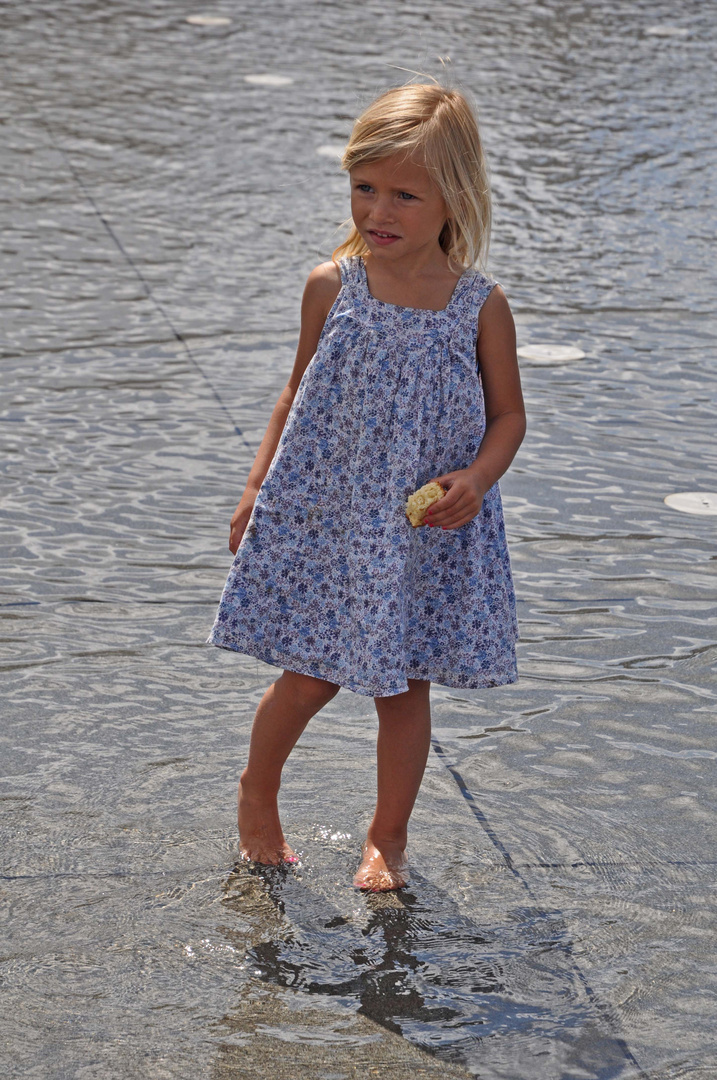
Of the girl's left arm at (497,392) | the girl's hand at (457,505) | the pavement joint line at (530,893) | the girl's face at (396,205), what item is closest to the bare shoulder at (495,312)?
the girl's left arm at (497,392)

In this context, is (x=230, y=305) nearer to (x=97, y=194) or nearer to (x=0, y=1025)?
(x=97, y=194)

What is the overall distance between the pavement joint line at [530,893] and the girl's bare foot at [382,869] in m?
0.18

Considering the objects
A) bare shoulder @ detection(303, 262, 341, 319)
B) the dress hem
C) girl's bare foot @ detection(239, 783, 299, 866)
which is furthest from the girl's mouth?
girl's bare foot @ detection(239, 783, 299, 866)

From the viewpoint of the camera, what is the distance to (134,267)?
505 centimetres

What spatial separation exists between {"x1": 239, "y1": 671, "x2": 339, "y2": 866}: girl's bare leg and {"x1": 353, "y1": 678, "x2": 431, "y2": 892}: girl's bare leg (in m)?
0.11

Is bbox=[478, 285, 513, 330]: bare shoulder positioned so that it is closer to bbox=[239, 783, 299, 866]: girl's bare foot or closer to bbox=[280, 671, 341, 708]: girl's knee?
bbox=[280, 671, 341, 708]: girl's knee

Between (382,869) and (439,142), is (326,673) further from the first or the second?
(439,142)

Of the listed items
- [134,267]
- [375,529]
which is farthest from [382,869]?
[134,267]

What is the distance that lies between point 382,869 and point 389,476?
2.03ft

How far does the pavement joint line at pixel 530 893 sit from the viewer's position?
193 centimetres

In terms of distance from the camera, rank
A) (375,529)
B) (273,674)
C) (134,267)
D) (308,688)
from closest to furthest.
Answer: (375,529) → (308,688) → (273,674) → (134,267)

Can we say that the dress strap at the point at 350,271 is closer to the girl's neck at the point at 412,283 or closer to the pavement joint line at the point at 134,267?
the girl's neck at the point at 412,283

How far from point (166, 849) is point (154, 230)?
351cm

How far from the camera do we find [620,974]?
81.7 inches
